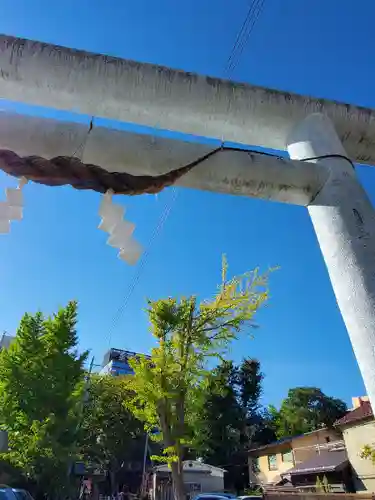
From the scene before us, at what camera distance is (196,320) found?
1202 cm

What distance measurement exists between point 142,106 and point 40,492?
61.9 feet

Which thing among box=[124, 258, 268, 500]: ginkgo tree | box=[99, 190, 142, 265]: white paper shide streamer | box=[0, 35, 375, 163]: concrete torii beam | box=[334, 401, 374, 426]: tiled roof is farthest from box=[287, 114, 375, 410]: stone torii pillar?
A: box=[334, 401, 374, 426]: tiled roof

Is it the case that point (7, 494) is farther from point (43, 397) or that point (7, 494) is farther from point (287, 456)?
point (287, 456)

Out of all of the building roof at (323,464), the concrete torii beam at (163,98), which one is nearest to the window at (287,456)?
the building roof at (323,464)

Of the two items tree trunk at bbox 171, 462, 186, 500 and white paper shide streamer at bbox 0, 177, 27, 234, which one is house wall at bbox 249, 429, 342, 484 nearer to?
tree trunk at bbox 171, 462, 186, 500

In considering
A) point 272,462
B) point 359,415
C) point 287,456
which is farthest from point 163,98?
point 272,462

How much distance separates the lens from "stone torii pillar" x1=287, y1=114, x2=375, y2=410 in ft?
5.09

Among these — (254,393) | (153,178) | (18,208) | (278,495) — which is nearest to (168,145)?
(153,178)

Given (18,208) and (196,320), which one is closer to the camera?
(18,208)

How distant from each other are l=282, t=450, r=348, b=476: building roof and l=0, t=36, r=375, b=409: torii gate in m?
18.9

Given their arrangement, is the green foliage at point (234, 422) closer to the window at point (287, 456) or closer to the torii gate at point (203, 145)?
the window at point (287, 456)

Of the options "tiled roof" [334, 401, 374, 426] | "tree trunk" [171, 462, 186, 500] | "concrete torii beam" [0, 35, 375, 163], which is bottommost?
"tree trunk" [171, 462, 186, 500]

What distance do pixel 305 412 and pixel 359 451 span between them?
2004 centimetres

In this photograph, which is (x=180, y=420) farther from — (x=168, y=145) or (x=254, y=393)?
(x=254, y=393)
